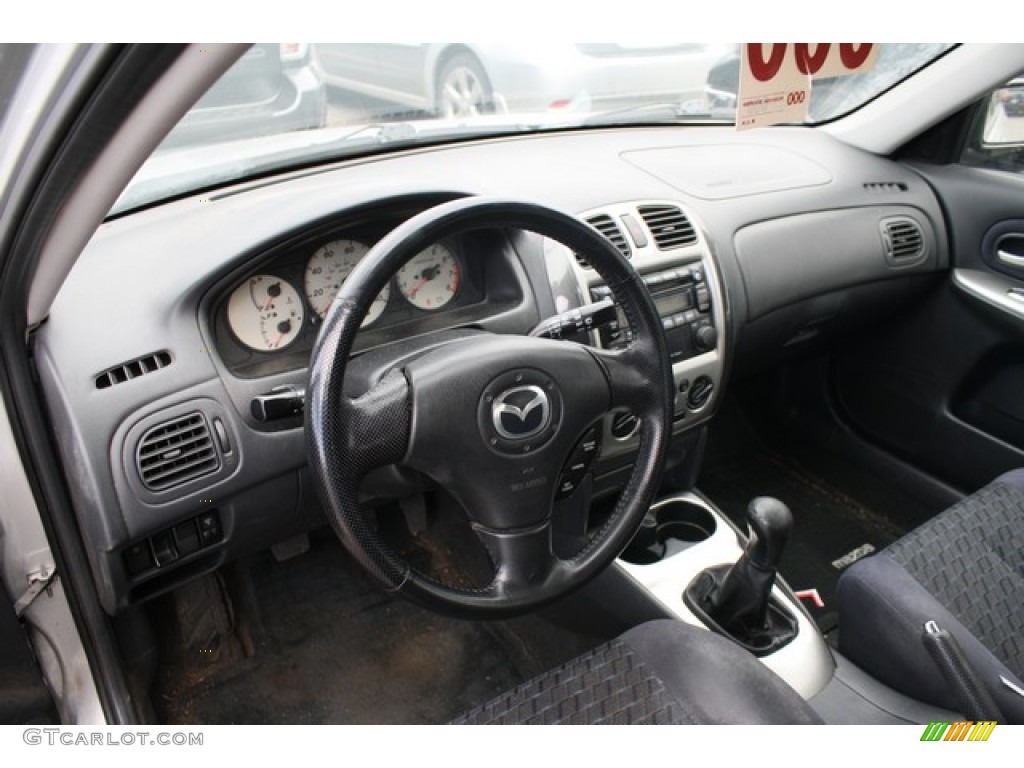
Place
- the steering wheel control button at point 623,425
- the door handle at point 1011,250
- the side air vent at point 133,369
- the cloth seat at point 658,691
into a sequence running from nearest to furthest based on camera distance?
the cloth seat at point 658,691, the side air vent at point 133,369, the steering wheel control button at point 623,425, the door handle at point 1011,250

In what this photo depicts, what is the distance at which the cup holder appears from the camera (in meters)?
1.77

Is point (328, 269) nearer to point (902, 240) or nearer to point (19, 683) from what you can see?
point (19, 683)

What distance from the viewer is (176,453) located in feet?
4.20

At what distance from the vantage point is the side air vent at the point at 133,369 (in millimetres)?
1226

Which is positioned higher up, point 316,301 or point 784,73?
point 784,73

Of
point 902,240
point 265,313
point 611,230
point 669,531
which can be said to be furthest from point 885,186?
point 265,313

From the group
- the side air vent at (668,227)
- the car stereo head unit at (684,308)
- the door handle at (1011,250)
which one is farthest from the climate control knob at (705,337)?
the door handle at (1011,250)

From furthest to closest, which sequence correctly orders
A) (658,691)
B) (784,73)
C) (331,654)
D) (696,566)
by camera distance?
(331,654) → (696,566) → (658,691) → (784,73)

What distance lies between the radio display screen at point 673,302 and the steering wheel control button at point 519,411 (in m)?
0.57

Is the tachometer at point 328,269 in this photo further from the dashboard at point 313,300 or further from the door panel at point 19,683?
the door panel at point 19,683

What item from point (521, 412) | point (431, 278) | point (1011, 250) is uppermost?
point (431, 278)

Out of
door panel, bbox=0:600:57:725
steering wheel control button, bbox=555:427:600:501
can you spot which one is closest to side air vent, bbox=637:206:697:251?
steering wheel control button, bbox=555:427:600:501

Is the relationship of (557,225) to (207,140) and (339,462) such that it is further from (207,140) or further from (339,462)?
(207,140)
